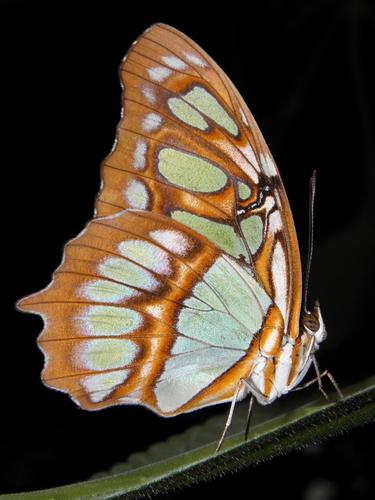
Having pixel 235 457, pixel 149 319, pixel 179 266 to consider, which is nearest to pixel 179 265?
pixel 179 266

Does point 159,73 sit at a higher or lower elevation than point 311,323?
higher

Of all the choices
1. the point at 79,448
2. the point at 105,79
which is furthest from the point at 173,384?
the point at 105,79

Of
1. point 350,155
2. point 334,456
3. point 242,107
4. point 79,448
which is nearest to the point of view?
point 242,107

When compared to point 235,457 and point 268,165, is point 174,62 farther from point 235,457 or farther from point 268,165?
point 235,457

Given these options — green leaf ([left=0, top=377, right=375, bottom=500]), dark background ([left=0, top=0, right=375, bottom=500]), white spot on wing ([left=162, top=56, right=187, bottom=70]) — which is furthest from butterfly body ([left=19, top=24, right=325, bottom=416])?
dark background ([left=0, top=0, right=375, bottom=500])

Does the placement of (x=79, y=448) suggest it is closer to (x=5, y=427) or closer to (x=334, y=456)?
(x=5, y=427)

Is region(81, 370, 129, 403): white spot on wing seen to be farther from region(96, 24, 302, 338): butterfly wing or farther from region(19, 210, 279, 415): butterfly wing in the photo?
region(96, 24, 302, 338): butterfly wing

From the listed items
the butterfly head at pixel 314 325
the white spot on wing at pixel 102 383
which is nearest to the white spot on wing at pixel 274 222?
the butterfly head at pixel 314 325
